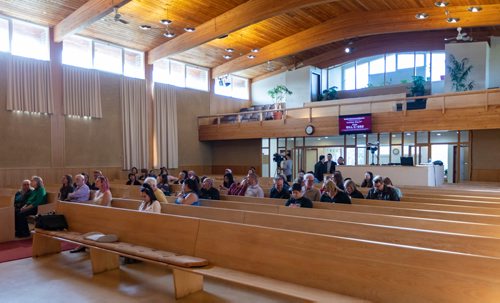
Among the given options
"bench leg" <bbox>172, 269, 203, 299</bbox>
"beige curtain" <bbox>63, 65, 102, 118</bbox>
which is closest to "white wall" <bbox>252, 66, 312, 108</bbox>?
"beige curtain" <bbox>63, 65, 102, 118</bbox>

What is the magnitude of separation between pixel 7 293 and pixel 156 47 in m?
11.3

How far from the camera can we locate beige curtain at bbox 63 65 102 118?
1189cm

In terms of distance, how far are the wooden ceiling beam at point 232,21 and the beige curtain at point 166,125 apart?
5.31 ft

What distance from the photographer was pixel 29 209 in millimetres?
6215

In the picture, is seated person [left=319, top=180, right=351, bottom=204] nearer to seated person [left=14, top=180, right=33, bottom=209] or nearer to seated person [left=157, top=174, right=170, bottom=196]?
seated person [left=157, top=174, right=170, bottom=196]

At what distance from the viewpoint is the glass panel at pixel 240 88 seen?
17.9 meters

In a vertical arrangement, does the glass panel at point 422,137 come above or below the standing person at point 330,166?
above

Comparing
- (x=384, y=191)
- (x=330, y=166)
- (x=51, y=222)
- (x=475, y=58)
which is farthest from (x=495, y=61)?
(x=51, y=222)

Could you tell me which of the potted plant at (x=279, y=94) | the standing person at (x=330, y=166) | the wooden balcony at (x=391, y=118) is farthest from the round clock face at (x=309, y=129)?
the potted plant at (x=279, y=94)

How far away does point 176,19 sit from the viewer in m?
11.5

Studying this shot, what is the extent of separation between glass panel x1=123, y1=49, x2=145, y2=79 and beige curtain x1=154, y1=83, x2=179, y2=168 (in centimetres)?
79

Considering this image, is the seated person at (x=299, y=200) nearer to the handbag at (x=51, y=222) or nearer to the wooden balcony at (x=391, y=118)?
the handbag at (x=51, y=222)

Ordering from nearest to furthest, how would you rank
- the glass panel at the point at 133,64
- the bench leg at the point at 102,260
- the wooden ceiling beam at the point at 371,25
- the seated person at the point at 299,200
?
the bench leg at the point at 102,260
the seated person at the point at 299,200
the wooden ceiling beam at the point at 371,25
the glass panel at the point at 133,64

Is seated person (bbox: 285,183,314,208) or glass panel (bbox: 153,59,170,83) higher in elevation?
glass panel (bbox: 153,59,170,83)
